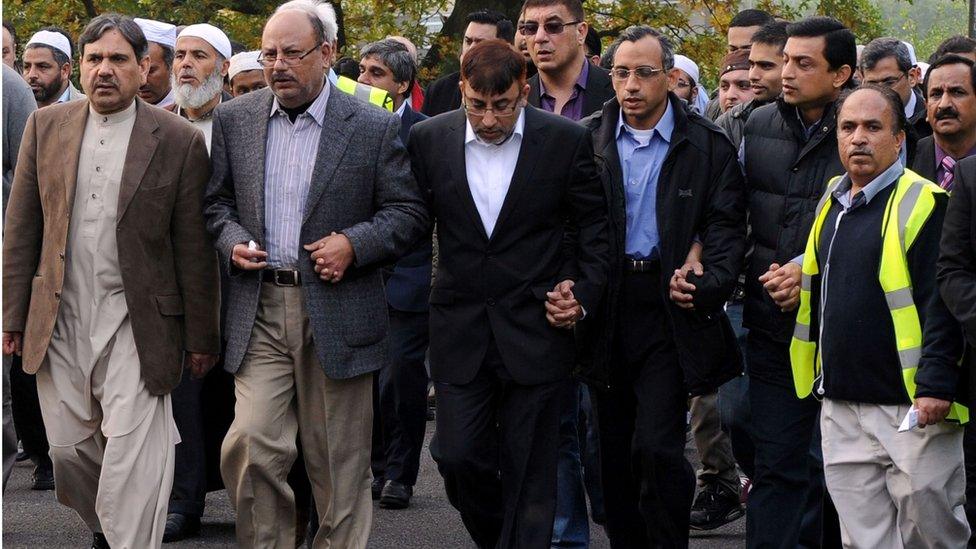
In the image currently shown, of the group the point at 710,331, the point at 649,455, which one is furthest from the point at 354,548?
the point at 710,331

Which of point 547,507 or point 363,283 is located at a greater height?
point 363,283

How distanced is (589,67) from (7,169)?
120 inches

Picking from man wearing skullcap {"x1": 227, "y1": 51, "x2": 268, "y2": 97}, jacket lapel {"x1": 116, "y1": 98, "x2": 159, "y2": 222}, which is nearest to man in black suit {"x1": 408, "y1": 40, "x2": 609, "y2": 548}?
jacket lapel {"x1": 116, "y1": 98, "x2": 159, "y2": 222}

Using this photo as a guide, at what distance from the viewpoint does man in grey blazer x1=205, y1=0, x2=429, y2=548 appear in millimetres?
6363

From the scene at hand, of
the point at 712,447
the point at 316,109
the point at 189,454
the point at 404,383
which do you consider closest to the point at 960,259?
the point at 316,109

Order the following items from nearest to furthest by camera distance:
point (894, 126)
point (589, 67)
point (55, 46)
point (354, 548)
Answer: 1. point (894, 126)
2. point (354, 548)
3. point (589, 67)
4. point (55, 46)

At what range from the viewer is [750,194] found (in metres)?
6.78

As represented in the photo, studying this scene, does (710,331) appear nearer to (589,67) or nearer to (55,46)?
(589,67)

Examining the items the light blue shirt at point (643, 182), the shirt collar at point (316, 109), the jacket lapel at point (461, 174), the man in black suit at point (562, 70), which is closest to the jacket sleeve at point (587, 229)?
the light blue shirt at point (643, 182)

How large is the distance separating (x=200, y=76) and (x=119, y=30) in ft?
5.37

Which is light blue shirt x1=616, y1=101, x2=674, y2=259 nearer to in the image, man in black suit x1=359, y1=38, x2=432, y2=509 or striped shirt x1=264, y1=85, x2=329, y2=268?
striped shirt x1=264, y1=85, x2=329, y2=268

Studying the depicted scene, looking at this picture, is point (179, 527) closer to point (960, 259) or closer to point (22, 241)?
point (22, 241)

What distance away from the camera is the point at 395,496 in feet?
27.9

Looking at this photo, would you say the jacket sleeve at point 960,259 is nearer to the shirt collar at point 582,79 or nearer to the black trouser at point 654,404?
the black trouser at point 654,404
